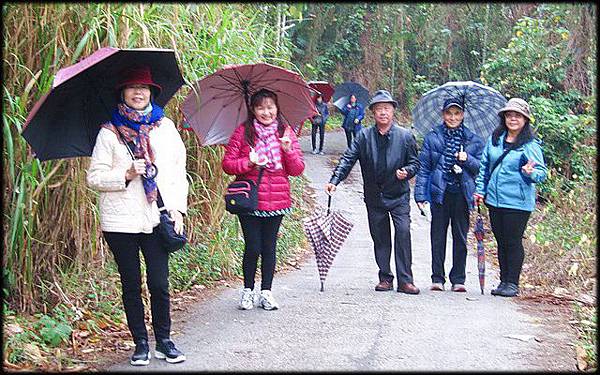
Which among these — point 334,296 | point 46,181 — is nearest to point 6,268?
point 46,181

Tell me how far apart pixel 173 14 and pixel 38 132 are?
265 centimetres

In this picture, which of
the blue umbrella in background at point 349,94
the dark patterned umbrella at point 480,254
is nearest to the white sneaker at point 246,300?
the dark patterned umbrella at point 480,254

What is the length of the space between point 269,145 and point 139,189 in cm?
176

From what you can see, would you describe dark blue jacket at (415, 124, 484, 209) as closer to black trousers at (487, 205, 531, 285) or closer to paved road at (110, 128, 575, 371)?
black trousers at (487, 205, 531, 285)

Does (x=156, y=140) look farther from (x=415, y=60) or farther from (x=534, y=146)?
(x=415, y=60)

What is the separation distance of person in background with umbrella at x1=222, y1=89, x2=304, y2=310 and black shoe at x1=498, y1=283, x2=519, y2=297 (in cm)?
246

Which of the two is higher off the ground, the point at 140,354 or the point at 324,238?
the point at 324,238

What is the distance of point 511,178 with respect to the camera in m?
7.40

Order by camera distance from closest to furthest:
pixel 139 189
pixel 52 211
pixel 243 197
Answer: pixel 139 189, pixel 52 211, pixel 243 197

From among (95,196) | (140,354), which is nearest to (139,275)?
(140,354)

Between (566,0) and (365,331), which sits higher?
(566,0)

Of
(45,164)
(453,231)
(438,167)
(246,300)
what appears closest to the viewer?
(45,164)

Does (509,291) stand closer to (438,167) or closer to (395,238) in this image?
(395,238)

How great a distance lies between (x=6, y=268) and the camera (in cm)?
536
